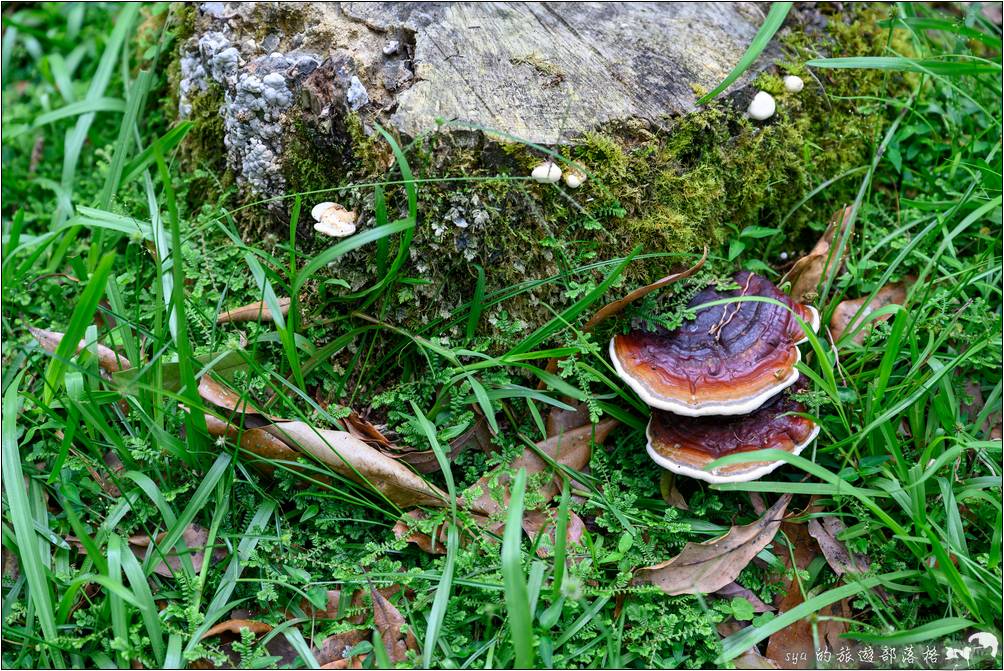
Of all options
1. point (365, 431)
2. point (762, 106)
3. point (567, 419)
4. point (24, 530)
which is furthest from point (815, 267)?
point (24, 530)

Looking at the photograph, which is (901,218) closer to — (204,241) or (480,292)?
(480,292)

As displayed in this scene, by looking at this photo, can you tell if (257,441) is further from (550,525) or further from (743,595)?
(743,595)

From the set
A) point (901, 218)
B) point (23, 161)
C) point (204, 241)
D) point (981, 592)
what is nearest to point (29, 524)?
point (204, 241)

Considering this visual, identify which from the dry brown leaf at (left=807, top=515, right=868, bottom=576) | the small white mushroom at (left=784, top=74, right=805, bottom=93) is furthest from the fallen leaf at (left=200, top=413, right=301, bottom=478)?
the small white mushroom at (left=784, top=74, right=805, bottom=93)

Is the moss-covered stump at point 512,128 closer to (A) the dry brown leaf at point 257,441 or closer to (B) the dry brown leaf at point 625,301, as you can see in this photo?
(B) the dry brown leaf at point 625,301

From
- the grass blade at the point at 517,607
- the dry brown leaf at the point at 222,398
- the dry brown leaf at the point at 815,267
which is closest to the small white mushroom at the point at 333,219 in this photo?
the dry brown leaf at the point at 222,398

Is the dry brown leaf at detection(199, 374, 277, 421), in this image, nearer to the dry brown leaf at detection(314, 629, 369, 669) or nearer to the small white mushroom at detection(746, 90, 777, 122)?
the dry brown leaf at detection(314, 629, 369, 669)
